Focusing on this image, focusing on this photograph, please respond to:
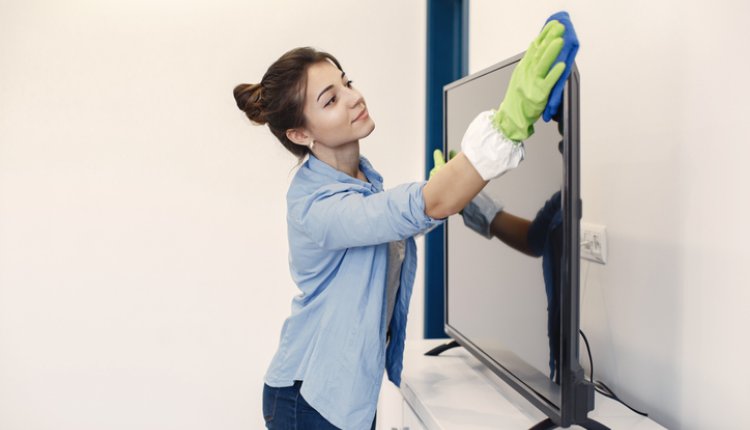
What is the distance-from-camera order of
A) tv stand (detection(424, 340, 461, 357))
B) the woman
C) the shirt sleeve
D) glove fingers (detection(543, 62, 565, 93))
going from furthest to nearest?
1. tv stand (detection(424, 340, 461, 357))
2. the woman
3. the shirt sleeve
4. glove fingers (detection(543, 62, 565, 93))

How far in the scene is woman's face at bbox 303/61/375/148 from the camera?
52.7 inches

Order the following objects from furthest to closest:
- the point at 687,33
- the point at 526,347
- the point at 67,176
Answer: the point at 67,176 → the point at 526,347 → the point at 687,33

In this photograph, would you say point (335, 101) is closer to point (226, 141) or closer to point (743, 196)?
point (743, 196)

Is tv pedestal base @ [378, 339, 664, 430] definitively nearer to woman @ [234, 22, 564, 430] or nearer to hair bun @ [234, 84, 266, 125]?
woman @ [234, 22, 564, 430]

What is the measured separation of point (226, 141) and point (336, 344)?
4.53 ft

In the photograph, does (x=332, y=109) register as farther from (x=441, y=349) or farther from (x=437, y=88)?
(x=437, y=88)

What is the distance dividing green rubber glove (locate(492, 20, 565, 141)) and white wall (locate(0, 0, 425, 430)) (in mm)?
1597

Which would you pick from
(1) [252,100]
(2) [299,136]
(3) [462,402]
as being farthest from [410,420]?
(1) [252,100]

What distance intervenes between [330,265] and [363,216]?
0.27 meters

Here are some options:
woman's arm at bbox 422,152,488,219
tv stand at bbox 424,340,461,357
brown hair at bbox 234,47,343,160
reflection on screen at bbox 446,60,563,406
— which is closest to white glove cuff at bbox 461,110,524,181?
woman's arm at bbox 422,152,488,219

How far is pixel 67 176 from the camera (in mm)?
2387

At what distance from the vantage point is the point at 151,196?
2432mm

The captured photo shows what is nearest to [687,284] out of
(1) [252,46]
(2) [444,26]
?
(2) [444,26]

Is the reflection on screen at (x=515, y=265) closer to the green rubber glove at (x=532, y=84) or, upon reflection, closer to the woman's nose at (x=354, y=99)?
the green rubber glove at (x=532, y=84)
